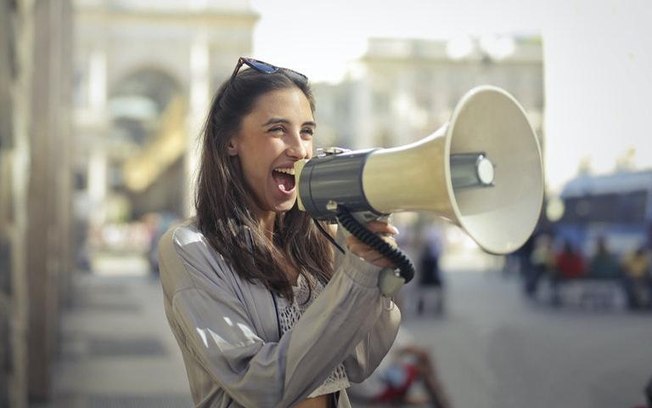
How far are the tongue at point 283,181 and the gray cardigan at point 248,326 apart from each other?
17 cm

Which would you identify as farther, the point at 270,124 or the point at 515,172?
the point at 270,124

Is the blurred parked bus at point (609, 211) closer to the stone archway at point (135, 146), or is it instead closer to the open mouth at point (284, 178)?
the open mouth at point (284, 178)

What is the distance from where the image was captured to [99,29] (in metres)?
15.8

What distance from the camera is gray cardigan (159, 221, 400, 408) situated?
1446 millimetres

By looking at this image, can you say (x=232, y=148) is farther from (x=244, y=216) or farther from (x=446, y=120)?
(x=446, y=120)

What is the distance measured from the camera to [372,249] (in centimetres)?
143

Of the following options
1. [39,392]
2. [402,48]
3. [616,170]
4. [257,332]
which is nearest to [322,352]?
[257,332]

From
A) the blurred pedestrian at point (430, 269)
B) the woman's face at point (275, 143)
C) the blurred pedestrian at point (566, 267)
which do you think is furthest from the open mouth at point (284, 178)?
the blurred pedestrian at point (430, 269)

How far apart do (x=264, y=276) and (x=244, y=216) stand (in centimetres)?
14

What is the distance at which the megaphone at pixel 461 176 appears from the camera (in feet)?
4.44

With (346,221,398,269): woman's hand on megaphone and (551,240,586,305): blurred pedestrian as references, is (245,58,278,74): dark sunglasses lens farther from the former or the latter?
(551,240,586,305): blurred pedestrian

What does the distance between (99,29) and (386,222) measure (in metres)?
15.1

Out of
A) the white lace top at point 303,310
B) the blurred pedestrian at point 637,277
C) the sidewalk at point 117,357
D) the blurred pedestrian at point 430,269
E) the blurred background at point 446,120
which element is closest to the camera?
the white lace top at point 303,310

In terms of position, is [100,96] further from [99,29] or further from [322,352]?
[322,352]
